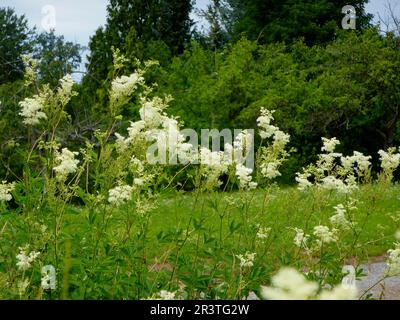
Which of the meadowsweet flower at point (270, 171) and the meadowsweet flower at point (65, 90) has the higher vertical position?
the meadowsweet flower at point (65, 90)

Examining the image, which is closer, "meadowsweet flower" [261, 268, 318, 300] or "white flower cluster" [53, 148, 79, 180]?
"meadowsweet flower" [261, 268, 318, 300]

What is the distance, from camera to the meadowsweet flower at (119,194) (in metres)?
3.29

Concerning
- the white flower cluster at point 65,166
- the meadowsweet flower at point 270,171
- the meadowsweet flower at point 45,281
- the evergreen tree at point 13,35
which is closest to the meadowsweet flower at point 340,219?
the meadowsweet flower at point 270,171

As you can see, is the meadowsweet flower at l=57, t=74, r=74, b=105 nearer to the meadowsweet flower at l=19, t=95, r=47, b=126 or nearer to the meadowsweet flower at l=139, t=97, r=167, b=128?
the meadowsweet flower at l=19, t=95, r=47, b=126

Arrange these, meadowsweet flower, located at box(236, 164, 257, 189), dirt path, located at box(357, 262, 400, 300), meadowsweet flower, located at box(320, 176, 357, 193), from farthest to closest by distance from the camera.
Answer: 1. dirt path, located at box(357, 262, 400, 300)
2. meadowsweet flower, located at box(320, 176, 357, 193)
3. meadowsweet flower, located at box(236, 164, 257, 189)

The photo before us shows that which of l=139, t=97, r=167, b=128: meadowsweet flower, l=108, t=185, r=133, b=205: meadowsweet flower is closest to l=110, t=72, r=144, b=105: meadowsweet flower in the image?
l=139, t=97, r=167, b=128: meadowsweet flower

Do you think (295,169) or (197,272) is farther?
(295,169)

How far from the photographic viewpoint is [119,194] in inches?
130

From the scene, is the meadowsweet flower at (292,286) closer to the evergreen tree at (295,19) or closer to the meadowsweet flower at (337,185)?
the meadowsweet flower at (337,185)

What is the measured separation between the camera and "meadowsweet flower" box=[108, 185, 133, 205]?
10.8 feet
